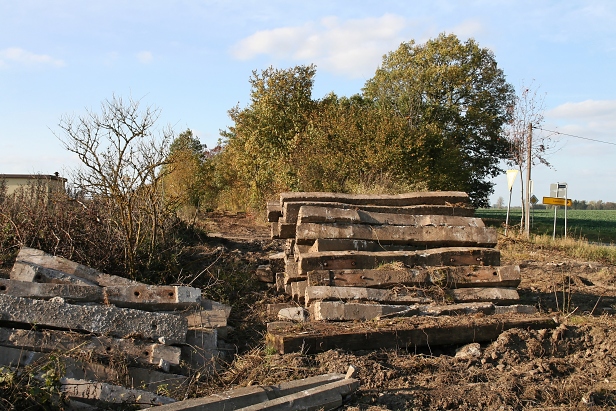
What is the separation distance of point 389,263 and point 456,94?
28584 mm

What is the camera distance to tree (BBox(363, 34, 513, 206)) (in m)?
33.3

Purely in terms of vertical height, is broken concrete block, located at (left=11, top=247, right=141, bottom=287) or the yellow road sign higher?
the yellow road sign

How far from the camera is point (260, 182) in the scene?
25344 millimetres

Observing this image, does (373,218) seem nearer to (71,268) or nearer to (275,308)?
(275,308)

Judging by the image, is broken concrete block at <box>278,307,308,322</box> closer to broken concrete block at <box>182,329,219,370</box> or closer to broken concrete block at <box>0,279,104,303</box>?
broken concrete block at <box>182,329,219,370</box>

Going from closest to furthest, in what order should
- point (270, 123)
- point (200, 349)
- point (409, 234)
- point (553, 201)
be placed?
1. point (200, 349)
2. point (409, 234)
3. point (553, 201)
4. point (270, 123)

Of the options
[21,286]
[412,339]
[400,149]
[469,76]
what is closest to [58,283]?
[21,286]

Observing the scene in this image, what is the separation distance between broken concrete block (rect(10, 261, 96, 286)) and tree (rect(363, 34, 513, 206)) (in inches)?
1048

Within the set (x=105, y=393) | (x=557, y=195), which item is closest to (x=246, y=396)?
(x=105, y=393)

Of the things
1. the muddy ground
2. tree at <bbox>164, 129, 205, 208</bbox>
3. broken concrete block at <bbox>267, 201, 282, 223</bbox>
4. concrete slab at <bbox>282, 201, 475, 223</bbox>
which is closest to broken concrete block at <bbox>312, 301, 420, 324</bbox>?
the muddy ground

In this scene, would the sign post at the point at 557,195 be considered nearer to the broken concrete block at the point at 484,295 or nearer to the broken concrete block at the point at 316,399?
the broken concrete block at the point at 484,295

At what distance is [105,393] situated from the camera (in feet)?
16.5

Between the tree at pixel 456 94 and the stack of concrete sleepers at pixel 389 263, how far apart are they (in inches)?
953

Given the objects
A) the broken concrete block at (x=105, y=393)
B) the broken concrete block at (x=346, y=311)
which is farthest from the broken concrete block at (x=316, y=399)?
the broken concrete block at (x=346, y=311)
